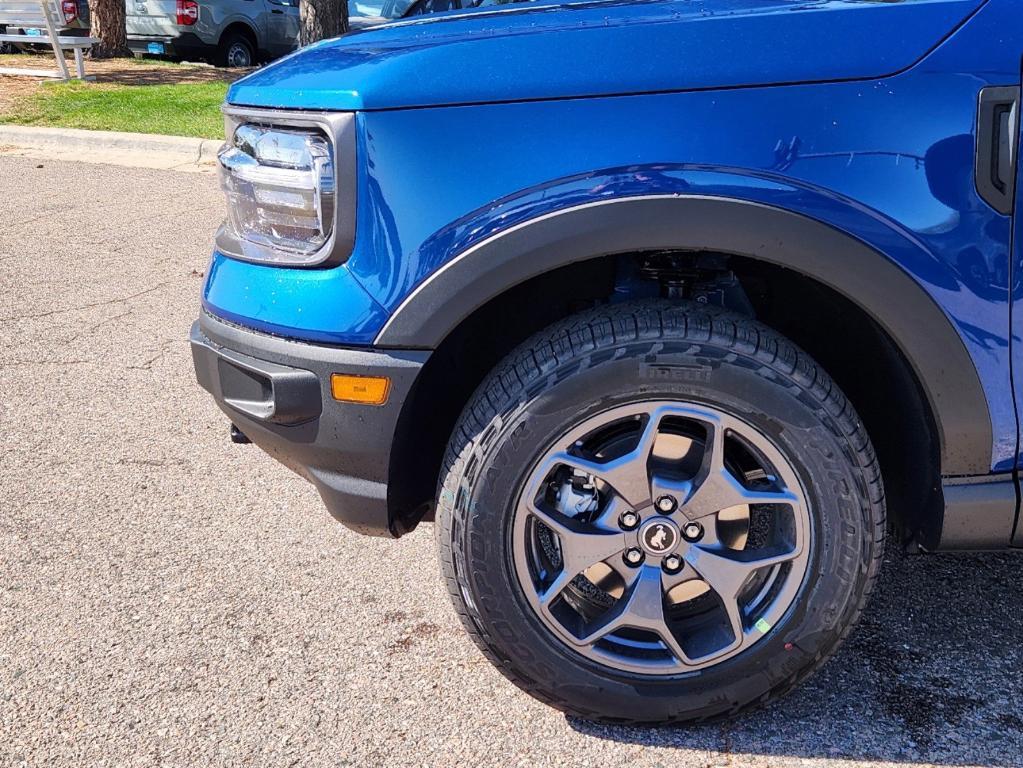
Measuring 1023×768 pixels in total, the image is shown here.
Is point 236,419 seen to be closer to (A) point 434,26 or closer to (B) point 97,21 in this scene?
(A) point 434,26

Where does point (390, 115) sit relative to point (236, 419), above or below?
above

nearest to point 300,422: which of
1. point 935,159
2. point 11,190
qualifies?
point 935,159

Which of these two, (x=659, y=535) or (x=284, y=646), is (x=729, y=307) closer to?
(x=659, y=535)

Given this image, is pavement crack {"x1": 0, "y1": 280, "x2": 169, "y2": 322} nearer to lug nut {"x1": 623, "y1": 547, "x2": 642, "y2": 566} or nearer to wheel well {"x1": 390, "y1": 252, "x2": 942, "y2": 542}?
wheel well {"x1": 390, "y1": 252, "x2": 942, "y2": 542}

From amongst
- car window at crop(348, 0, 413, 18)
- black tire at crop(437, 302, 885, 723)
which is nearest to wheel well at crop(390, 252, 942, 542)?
black tire at crop(437, 302, 885, 723)

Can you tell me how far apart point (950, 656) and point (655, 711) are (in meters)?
0.80

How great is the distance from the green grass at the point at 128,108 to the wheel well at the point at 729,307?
7.29m

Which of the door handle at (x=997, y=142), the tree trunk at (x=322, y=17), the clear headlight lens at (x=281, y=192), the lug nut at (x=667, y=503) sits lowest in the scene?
the lug nut at (x=667, y=503)

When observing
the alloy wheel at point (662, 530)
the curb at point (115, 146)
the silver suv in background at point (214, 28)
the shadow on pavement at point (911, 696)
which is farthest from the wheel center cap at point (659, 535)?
the silver suv in background at point (214, 28)

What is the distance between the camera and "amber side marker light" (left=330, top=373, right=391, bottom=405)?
197 centimetres

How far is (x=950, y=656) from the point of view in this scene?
2354mm

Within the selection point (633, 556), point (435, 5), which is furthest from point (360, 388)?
point (435, 5)

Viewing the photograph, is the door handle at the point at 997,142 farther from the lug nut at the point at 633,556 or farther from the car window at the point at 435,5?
the car window at the point at 435,5

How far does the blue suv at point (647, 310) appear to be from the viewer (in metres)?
1.79
